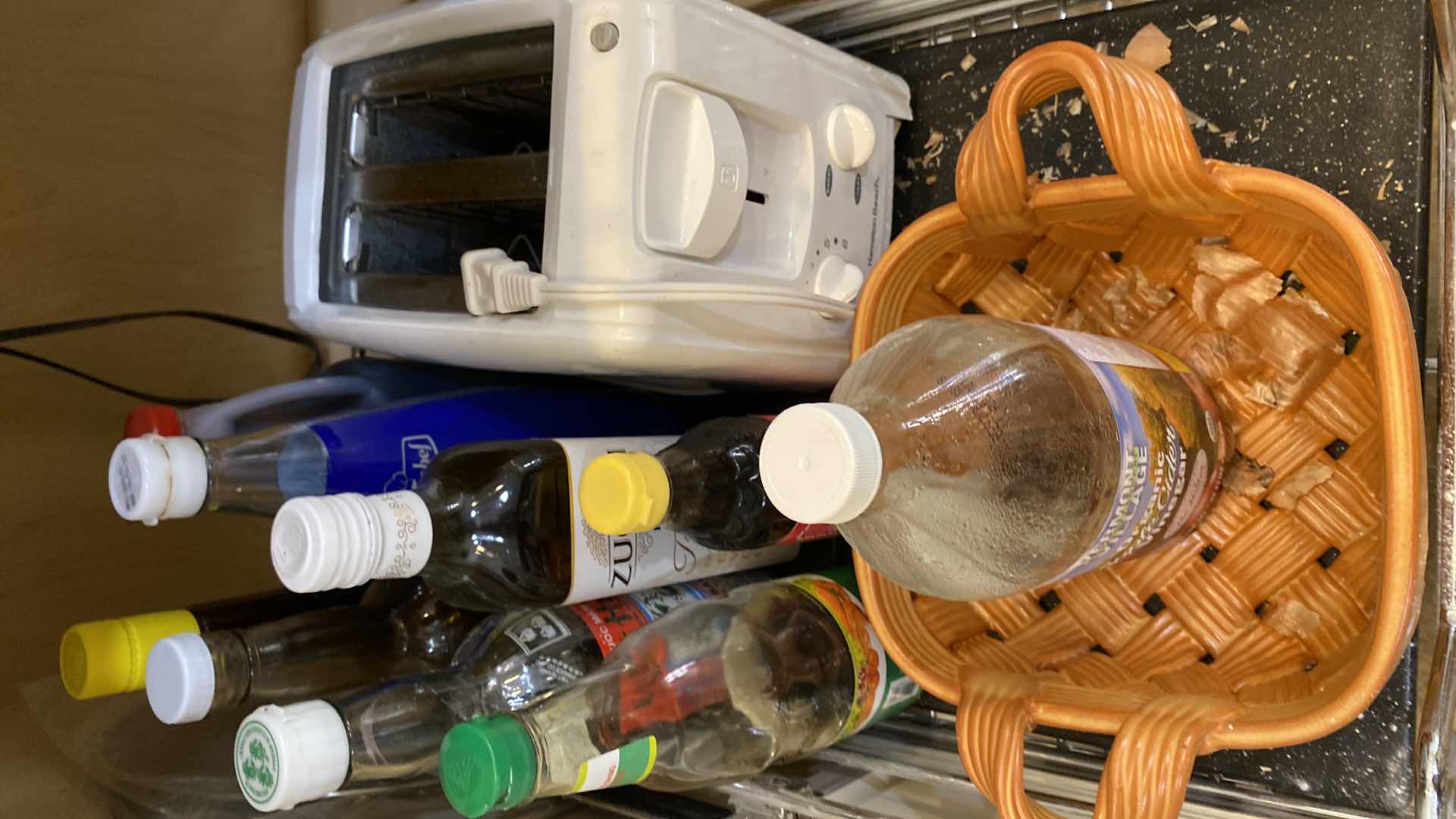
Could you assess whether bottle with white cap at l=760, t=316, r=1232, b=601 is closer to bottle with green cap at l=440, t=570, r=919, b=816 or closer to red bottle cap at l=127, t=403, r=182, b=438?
bottle with green cap at l=440, t=570, r=919, b=816

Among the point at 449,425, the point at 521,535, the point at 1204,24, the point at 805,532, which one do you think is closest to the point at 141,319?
the point at 449,425

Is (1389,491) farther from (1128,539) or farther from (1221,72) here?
(1221,72)

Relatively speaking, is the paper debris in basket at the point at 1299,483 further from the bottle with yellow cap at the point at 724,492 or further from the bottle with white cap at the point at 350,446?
the bottle with white cap at the point at 350,446

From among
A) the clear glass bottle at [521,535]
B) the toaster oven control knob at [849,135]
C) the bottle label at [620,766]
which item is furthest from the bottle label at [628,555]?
the toaster oven control knob at [849,135]

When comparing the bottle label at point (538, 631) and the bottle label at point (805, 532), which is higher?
the bottle label at point (805, 532)

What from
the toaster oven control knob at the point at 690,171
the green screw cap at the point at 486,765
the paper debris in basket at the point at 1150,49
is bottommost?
the green screw cap at the point at 486,765

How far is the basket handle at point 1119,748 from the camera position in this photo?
460 millimetres

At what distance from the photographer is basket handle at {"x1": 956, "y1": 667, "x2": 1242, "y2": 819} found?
0.46 meters

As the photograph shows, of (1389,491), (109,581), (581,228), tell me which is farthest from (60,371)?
(1389,491)

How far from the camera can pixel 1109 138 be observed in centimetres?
50

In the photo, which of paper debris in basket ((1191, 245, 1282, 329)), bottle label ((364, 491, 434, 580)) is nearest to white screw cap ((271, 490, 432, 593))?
bottle label ((364, 491, 434, 580))

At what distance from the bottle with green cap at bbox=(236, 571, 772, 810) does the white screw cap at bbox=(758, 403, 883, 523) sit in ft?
0.66

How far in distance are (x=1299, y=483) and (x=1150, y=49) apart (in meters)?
0.26

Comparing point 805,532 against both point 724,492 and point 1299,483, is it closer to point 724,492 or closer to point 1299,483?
point 724,492
